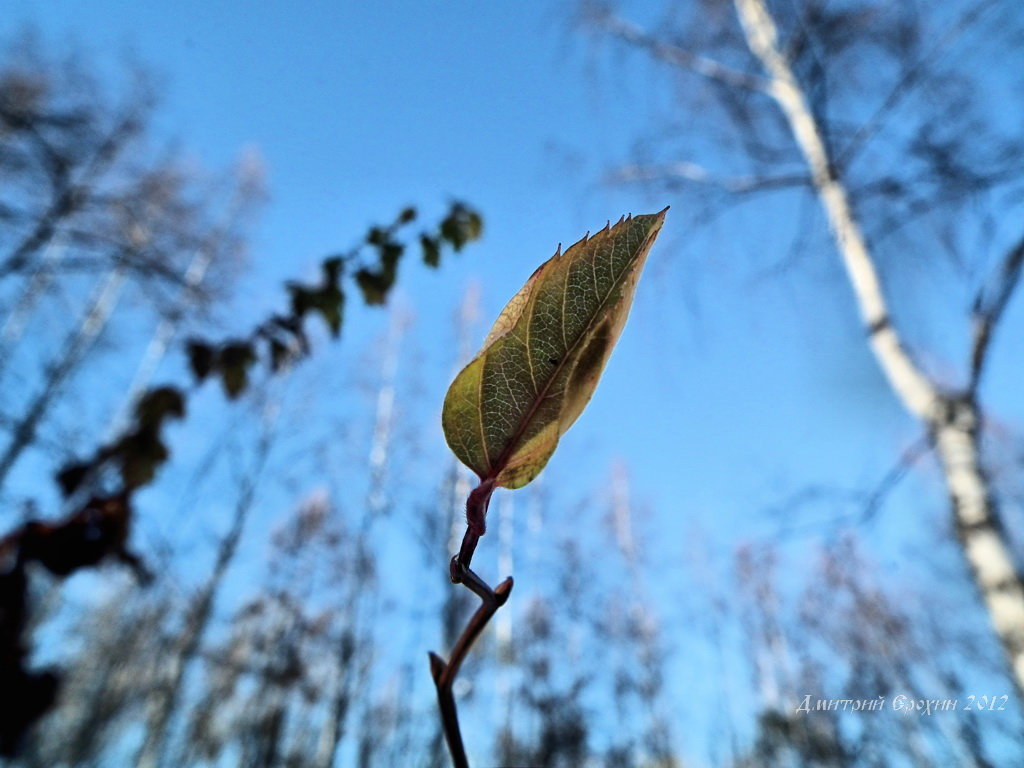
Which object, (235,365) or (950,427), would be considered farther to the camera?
(950,427)

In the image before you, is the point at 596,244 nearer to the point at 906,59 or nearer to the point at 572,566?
the point at 906,59

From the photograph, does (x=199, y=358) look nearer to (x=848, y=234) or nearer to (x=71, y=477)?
(x=71, y=477)

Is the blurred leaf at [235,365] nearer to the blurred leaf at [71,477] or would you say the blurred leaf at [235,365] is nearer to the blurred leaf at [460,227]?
the blurred leaf at [71,477]

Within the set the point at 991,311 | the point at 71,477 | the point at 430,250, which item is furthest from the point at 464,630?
the point at 991,311

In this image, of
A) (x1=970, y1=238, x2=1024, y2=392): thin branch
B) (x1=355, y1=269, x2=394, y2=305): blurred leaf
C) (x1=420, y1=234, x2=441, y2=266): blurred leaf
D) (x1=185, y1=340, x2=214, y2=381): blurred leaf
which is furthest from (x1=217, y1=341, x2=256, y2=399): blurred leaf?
(x1=970, y1=238, x2=1024, y2=392): thin branch

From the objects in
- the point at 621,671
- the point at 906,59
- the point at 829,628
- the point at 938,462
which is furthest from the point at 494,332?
the point at 829,628

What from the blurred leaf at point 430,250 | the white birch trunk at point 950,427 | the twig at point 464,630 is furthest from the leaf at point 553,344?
the white birch trunk at point 950,427

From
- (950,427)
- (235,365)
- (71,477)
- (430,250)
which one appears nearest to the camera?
(71,477)
